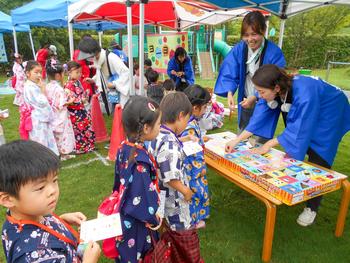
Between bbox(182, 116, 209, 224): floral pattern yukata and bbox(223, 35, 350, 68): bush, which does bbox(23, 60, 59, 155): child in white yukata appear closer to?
bbox(182, 116, 209, 224): floral pattern yukata

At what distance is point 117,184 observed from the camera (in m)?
1.85

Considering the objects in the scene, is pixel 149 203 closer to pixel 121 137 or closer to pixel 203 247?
pixel 203 247

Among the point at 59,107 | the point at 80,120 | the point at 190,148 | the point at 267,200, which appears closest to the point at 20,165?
the point at 190,148

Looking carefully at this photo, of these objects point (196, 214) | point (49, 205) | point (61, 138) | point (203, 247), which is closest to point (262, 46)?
point (196, 214)

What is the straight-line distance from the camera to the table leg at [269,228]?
2.10 meters

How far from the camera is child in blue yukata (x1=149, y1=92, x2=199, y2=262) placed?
6.01 feet

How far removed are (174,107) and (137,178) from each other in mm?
612

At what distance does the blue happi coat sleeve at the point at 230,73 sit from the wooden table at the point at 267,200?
1.11 meters

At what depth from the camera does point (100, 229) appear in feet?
4.28

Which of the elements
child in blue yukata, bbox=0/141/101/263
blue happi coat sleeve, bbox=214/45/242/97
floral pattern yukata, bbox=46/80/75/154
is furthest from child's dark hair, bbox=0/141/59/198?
floral pattern yukata, bbox=46/80/75/154

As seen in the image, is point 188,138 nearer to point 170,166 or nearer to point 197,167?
point 197,167

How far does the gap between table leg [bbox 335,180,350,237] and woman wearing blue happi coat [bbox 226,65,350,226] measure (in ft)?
0.77

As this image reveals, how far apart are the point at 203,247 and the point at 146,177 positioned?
4.38ft

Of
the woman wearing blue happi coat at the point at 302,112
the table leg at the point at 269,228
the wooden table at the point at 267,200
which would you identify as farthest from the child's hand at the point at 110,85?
the table leg at the point at 269,228
